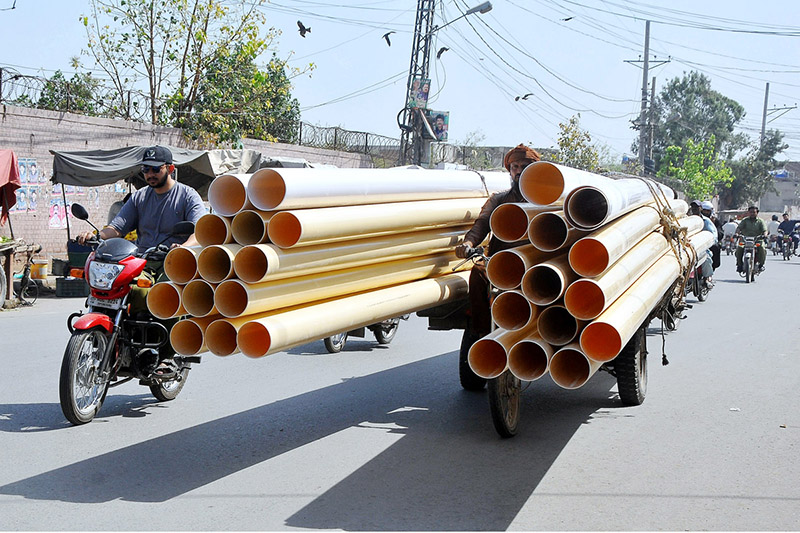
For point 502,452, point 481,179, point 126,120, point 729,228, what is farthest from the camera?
point 729,228

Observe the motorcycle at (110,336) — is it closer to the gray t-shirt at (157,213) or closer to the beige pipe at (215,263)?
the gray t-shirt at (157,213)

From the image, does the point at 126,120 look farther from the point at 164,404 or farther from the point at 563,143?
the point at 563,143

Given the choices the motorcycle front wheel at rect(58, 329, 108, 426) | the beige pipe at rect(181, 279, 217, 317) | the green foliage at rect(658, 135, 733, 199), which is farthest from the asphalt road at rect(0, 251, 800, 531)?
the green foliage at rect(658, 135, 733, 199)

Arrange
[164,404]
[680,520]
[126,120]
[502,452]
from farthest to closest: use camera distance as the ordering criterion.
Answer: [126,120], [164,404], [502,452], [680,520]

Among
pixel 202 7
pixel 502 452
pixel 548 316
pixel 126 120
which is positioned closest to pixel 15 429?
pixel 502 452

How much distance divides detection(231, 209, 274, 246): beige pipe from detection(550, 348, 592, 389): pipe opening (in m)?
1.64

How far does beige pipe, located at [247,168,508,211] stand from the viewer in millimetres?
4500

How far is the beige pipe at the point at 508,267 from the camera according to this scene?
15.6ft

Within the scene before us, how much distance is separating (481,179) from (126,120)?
15793 mm

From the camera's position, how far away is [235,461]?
17.5ft

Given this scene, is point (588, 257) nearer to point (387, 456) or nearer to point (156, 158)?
point (387, 456)

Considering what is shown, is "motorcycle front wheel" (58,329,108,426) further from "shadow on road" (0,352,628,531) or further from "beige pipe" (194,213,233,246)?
"beige pipe" (194,213,233,246)

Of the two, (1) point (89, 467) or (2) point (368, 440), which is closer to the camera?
(1) point (89, 467)

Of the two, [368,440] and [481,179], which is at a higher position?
[481,179]
